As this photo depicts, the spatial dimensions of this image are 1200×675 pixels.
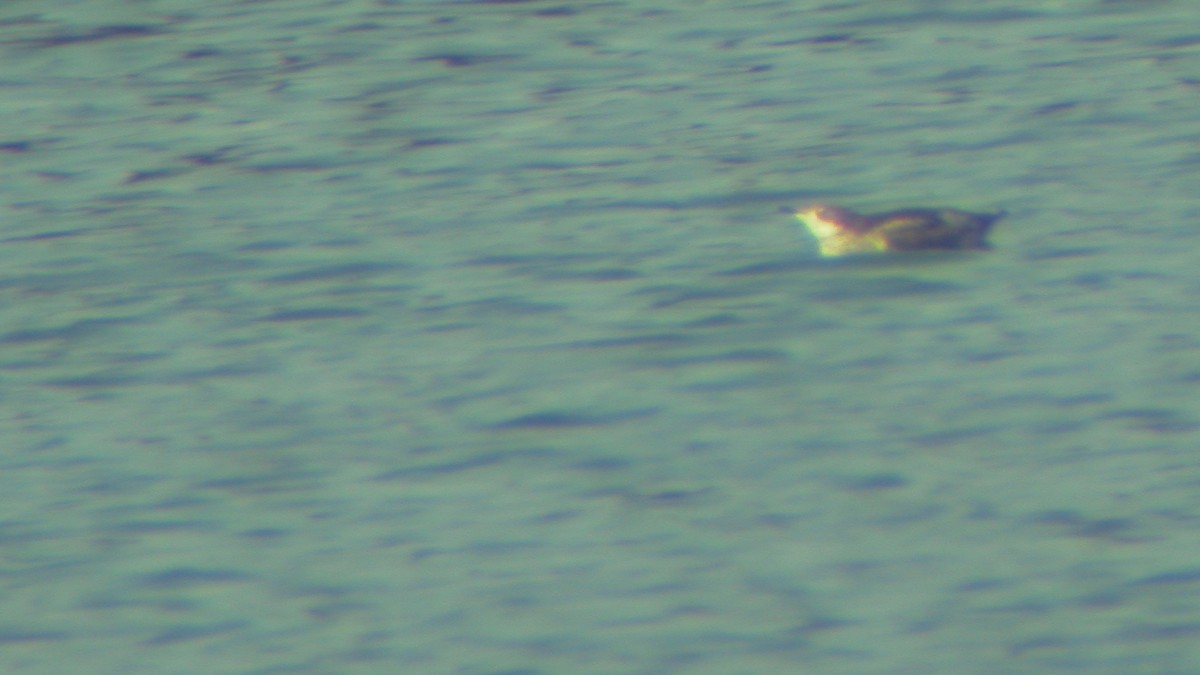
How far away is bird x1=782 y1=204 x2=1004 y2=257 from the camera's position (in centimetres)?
199

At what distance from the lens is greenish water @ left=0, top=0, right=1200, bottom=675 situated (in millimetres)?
1491

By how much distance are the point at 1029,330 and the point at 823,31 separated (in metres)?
0.75

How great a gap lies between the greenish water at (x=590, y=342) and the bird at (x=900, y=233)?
0.10ft

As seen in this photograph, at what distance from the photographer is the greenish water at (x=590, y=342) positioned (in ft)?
4.89

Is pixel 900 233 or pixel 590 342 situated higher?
pixel 900 233

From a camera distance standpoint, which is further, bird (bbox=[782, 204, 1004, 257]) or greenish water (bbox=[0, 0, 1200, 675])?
bird (bbox=[782, 204, 1004, 257])

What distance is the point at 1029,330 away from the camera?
1860 millimetres

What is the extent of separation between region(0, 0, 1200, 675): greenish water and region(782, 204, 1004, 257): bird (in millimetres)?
32

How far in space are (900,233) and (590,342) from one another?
0.36 metres

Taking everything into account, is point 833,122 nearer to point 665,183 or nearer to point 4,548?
point 665,183

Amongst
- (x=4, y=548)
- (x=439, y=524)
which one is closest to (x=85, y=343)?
(x=4, y=548)

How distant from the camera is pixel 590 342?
1.89 meters

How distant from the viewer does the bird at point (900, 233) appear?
1985mm

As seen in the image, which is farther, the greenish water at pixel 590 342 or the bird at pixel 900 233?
the bird at pixel 900 233
